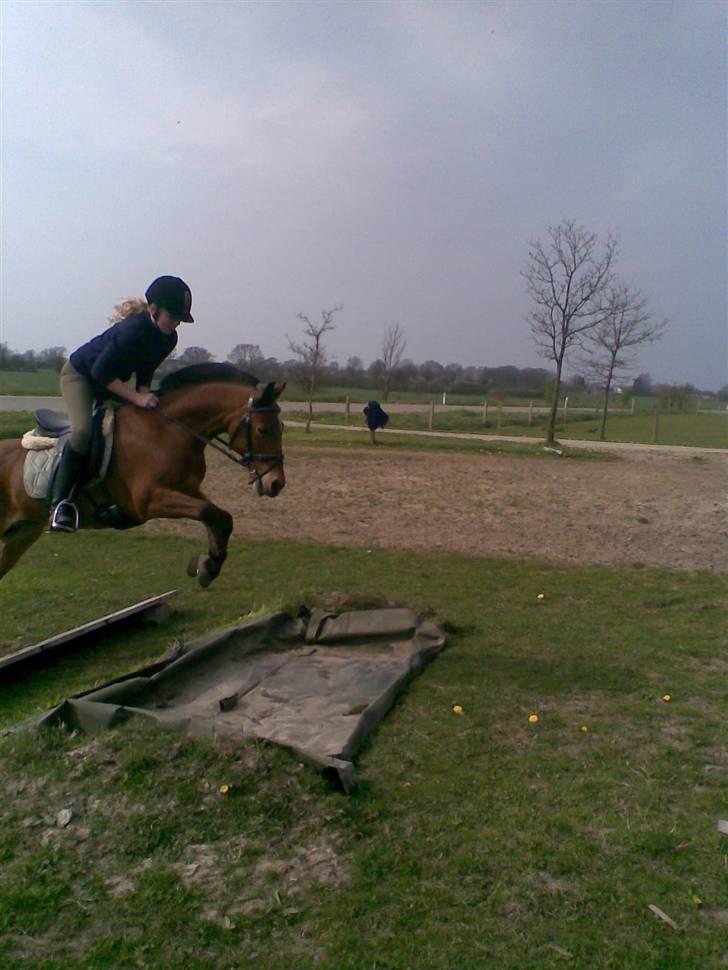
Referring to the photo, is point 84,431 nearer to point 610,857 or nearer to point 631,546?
point 610,857

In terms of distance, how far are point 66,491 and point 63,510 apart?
16 centimetres

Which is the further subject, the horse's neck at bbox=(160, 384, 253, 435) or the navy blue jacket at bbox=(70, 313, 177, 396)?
the horse's neck at bbox=(160, 384, 253, 435)

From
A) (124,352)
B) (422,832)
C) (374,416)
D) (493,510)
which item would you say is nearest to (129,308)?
(124,352)

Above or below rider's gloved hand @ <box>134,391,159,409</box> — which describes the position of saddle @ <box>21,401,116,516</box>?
below

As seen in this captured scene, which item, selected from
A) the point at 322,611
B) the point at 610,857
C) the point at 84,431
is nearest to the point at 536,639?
the point at 322,611

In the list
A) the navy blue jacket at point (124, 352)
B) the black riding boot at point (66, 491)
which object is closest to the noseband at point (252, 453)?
the navy blue jacket at point (124, 352)

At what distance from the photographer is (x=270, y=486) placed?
5.93m

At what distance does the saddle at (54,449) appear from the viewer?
21.0 ft

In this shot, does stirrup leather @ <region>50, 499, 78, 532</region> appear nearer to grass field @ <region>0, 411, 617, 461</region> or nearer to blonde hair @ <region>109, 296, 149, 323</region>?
blonde hair @ <region>109, 296, 149, 323</region>

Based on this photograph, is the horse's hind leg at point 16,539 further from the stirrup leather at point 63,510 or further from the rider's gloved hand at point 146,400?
the rider's gloved hand at point 146,400

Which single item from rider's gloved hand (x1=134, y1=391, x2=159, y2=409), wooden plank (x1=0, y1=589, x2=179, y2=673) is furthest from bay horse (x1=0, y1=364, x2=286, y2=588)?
wooden plank (x1=0, y1=589, x2=179, y2=673)

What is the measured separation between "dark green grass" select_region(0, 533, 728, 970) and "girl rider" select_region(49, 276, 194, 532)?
1659 millimetres

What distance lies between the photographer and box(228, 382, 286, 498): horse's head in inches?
236

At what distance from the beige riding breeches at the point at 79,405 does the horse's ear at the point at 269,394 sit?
1.39m
